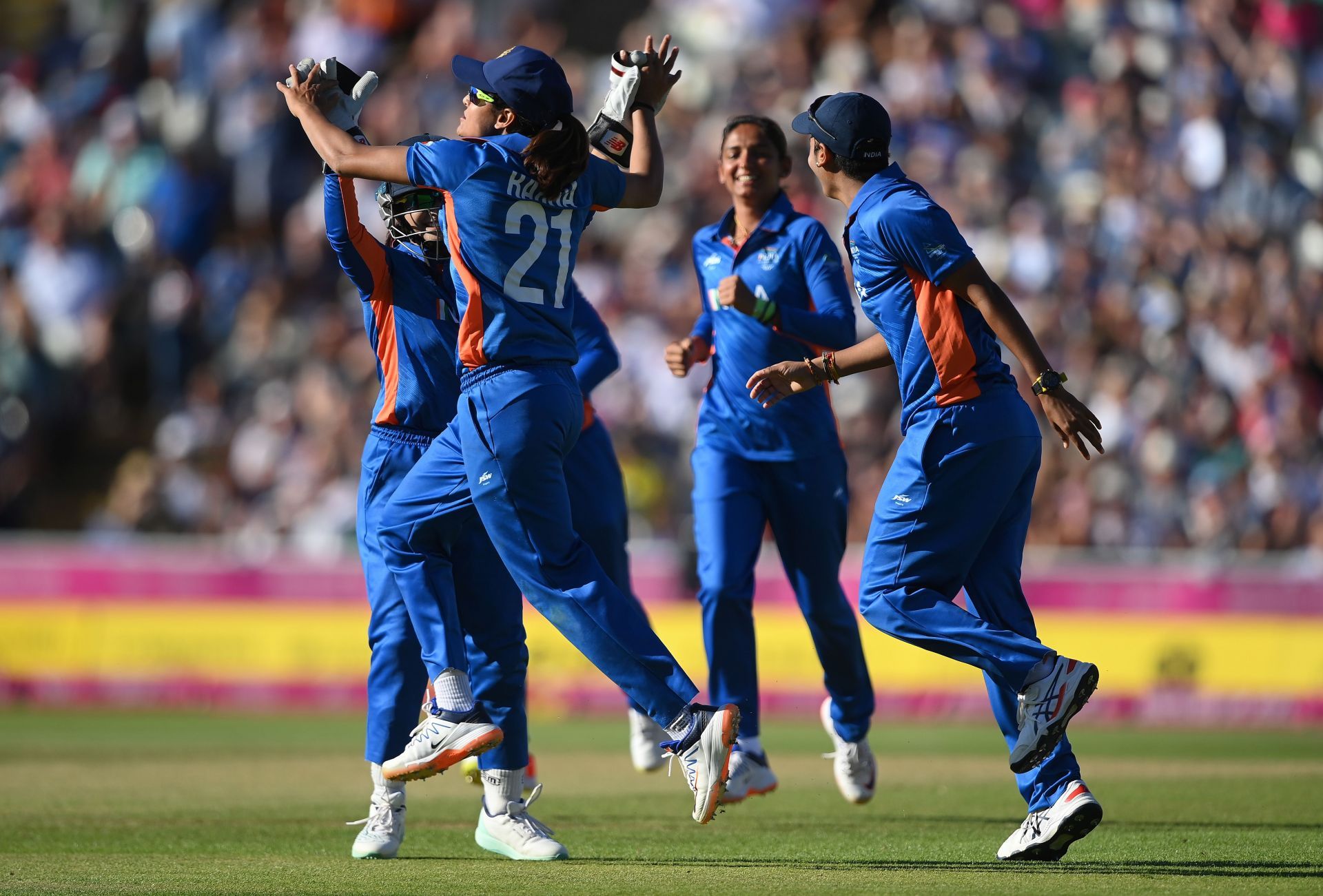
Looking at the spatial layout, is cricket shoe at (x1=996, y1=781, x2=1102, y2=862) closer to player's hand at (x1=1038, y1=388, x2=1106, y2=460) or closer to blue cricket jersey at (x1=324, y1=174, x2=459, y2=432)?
player's hand at (x1=1038, y1=388, x2=1106, y2=460)

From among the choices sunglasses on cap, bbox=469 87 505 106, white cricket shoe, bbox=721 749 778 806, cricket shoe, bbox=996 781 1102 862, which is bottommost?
white cricket shoe, bbox=721 749 778 806

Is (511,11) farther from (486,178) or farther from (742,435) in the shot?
(486,178)

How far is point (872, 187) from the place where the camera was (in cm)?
710

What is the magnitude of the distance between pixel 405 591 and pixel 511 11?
617 inches

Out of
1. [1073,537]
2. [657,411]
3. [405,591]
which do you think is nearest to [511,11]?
[657,411]

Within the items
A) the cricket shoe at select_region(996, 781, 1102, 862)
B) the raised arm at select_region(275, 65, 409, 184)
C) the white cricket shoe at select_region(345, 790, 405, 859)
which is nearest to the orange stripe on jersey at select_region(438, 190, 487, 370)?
the raised arm at select_region(275, 65, 409, 184)

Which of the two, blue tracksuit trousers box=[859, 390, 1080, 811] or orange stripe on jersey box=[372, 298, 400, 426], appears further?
orange stripe on jersey box=[372, 298, 400, 426]

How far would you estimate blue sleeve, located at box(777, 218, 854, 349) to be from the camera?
866cm

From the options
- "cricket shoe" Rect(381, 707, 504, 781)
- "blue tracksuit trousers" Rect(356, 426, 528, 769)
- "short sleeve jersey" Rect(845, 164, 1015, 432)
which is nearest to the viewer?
"short sleeve jersey" Rect(845, 164, 1015, 432)

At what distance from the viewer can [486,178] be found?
6797 millimetres

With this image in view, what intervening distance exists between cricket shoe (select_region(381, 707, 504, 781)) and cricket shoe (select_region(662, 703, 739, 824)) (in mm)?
777

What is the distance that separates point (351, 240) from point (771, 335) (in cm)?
237

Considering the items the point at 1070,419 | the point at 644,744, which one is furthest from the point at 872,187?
the point at 644,744

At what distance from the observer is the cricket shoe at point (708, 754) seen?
6.59m
